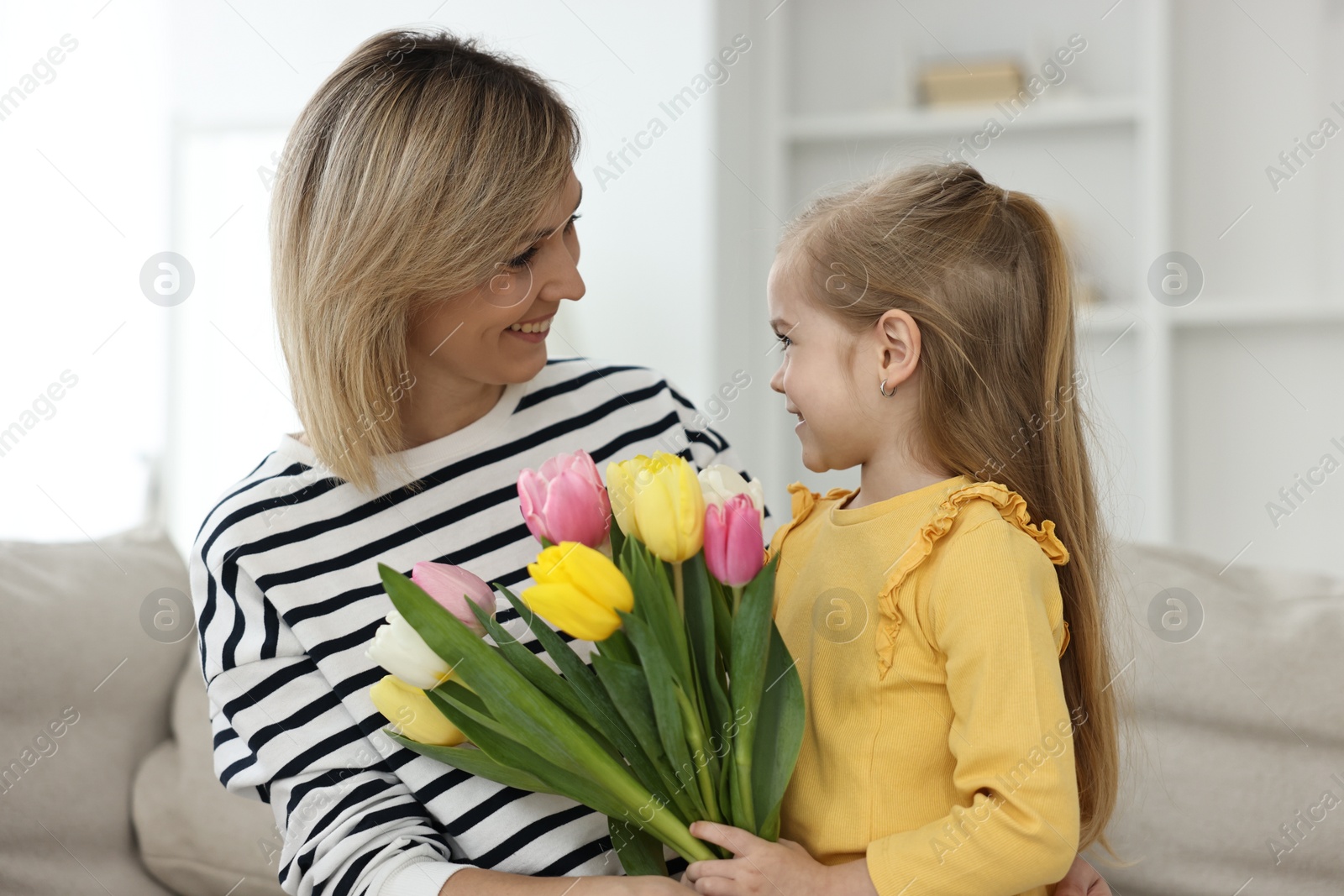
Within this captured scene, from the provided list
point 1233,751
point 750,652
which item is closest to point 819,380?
point 750,652

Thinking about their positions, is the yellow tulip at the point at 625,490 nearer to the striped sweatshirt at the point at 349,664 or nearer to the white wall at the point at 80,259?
the striped sweatshirt at the point at 349,664

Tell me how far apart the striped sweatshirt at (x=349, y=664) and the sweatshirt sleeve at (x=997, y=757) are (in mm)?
348

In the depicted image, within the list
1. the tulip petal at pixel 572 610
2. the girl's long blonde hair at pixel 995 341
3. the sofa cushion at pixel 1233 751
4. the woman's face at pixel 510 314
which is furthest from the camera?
the sofa cushion at pixel 1233 751

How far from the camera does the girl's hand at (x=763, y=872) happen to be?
849 mm

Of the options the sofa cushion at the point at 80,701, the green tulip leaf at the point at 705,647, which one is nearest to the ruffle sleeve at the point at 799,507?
the green tulip leaf at the point at 705,647

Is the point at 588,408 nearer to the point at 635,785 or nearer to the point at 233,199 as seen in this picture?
the point at 635,785

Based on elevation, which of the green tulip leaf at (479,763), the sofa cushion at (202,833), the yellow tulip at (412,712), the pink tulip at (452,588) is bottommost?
the sofa cushion at (202,833)

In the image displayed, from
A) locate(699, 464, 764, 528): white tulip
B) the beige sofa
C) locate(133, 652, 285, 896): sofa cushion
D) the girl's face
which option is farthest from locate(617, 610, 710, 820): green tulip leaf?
locate(133, 652, 285, 896): sofa cushion

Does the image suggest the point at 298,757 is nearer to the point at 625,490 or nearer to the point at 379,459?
the point at 379,459

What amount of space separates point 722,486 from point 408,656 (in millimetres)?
284

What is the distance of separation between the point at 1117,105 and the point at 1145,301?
1.72 ft

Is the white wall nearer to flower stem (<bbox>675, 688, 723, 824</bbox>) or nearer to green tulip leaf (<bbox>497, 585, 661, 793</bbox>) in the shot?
green tulip leaf (<bbox>497, 585, 661, 793</bbox>)

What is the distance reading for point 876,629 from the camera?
942 millimetres

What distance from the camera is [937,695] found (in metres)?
0.92
